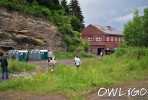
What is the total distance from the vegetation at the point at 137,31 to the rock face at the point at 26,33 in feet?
44.3

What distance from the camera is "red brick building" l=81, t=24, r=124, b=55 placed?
293 feet

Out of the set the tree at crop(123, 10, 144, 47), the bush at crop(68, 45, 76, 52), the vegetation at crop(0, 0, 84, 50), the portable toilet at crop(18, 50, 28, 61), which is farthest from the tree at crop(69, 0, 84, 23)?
the portable toilet at crop(18, 50, 28, 61)

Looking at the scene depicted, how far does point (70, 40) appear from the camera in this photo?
64375mm

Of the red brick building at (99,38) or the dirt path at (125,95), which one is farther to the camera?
the red brick building at (99,38)

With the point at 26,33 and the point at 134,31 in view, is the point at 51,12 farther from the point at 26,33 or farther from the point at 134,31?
the point at 134,31

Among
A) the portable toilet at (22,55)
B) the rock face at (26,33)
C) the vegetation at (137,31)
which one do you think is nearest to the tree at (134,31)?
the vegetation at (137,31)

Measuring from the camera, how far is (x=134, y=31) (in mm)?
52969

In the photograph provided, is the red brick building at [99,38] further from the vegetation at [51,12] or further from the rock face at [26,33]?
the rock face at [26,33]

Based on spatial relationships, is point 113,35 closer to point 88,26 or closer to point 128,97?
point 88,26

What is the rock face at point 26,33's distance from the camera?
5376 centimetres

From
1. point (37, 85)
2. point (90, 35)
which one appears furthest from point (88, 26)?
point (37, 85)

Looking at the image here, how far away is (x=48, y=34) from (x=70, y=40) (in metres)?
5.68

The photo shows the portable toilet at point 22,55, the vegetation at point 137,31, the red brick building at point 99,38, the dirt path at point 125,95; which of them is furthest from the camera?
the red brick building at point 99,38

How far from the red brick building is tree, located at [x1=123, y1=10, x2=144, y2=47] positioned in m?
29.1
